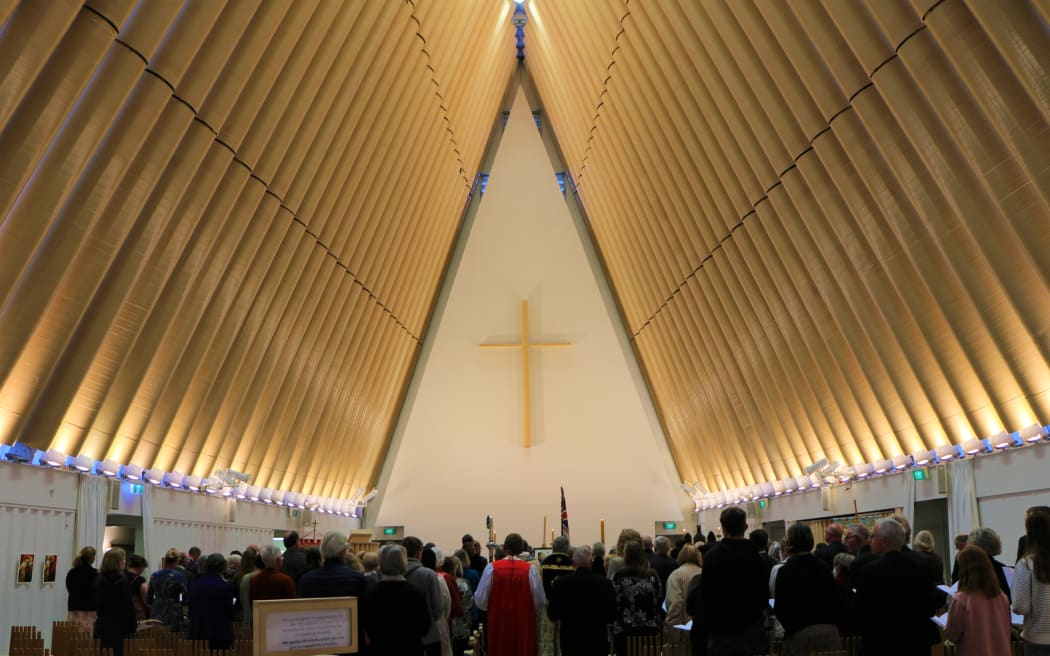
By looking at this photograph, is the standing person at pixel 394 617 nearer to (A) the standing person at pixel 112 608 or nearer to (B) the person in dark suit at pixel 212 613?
(B) the person in dark suit at pixel 212 613

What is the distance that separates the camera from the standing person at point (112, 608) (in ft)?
25.9

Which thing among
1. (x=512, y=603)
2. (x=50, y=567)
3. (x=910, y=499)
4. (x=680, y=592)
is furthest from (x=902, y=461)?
(x=50, y=567)

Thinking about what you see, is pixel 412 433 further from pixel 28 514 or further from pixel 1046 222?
pixel 1046 222

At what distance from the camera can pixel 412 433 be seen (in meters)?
24.1

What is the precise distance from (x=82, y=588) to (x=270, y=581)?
2471 millimetres

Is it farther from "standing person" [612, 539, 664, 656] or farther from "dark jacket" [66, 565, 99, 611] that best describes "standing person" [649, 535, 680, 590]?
"dark jacket" [66, 565, 99, 611]

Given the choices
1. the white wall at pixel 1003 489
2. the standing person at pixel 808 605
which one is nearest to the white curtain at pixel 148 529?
the white wall at pixel 1003 489

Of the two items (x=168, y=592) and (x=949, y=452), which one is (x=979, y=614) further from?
(x=949, y=452)

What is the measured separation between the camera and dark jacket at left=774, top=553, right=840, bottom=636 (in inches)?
212

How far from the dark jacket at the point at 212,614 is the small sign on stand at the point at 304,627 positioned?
317cm

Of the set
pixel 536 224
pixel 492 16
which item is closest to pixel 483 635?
pixel 492 16

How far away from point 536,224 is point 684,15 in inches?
421

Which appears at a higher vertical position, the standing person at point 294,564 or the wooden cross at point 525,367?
the wooden cross at point 525,367

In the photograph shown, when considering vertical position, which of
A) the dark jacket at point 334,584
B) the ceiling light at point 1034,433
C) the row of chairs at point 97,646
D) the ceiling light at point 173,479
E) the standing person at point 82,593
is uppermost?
the ceiling light at point 1034,433
